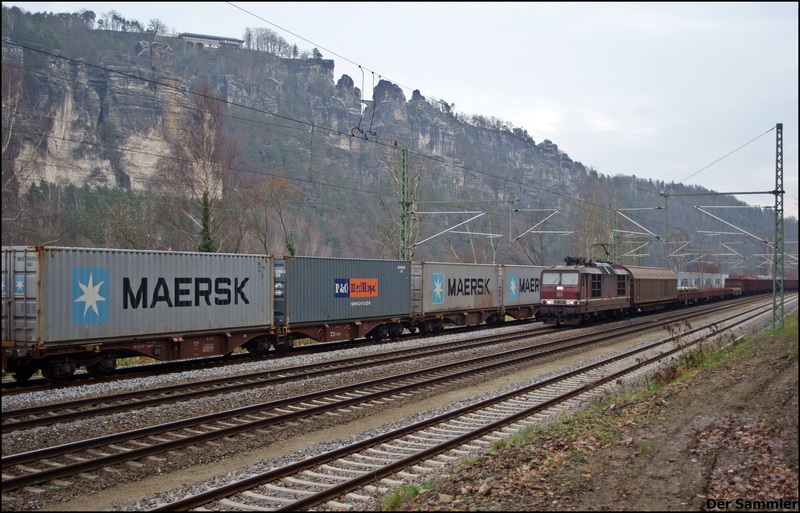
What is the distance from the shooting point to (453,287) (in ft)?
95.0

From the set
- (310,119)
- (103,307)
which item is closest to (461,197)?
(310,119)

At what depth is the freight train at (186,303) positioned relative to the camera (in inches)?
562

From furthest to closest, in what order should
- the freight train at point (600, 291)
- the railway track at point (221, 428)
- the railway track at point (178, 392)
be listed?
the freight train at point (600, 291) < the railway track at point (178, 392) < the railway track at point (221, 428)

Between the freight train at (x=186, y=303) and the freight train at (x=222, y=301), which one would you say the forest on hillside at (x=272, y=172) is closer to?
the freight train at (x=222, y=301)

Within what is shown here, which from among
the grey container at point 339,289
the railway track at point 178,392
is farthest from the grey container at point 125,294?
the railway track at point 178,392

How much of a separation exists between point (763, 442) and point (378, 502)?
460 centimetres

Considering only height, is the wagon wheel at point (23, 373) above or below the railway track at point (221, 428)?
above

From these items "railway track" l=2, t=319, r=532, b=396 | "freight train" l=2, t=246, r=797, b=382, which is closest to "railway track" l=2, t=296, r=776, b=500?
"railway track" l=2, t=319, r=532, b=396

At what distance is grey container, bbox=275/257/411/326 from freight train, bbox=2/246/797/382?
4 centimetres

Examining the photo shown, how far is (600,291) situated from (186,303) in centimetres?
2214

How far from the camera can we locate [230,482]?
320 inches

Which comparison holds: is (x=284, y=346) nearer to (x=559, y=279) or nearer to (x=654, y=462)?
(x=559, y=279)

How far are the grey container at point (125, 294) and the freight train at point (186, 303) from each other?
26 millimetres

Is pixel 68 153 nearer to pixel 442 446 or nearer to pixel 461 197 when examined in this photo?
pixel 461 197
